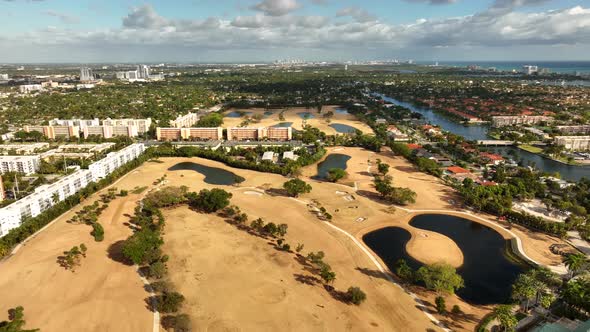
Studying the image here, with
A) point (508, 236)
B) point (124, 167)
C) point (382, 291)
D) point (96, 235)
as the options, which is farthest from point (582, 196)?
point (124, 167)

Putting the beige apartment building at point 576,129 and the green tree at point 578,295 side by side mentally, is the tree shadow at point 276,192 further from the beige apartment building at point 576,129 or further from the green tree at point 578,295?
the beige apartment building at point 576,129

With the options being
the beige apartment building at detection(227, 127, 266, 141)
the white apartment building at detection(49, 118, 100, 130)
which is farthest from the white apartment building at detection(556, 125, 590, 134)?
the white apartment building at detection(49, 118, 100, 130)

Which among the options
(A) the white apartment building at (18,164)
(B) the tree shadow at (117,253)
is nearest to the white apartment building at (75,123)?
(A) the white apartment building at (18,164)

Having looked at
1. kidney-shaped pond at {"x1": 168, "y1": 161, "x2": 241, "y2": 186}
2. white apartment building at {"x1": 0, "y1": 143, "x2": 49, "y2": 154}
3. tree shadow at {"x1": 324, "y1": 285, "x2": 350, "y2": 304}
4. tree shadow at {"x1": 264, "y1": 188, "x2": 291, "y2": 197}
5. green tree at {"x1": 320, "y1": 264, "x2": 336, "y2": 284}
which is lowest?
tree shadow at {"x1": 324, "y1": 285, "x2": 350, "y2": 304}

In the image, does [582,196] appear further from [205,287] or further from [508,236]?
[205,287]

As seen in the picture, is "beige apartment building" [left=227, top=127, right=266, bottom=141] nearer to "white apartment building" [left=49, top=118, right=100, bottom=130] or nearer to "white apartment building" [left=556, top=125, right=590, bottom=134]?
"white apartment building" [left=49, top=118, right=100, bottom=130]

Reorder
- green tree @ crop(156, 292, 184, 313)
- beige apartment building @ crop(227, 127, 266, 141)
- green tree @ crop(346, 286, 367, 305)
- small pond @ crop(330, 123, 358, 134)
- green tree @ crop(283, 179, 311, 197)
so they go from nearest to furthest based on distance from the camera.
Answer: green tree @ crop(156, 292, 184, 313)
green tree @ crop(346, 286, 367, 305)
green tree @ crop(283, 179, 311, 197)
beige apartment building @ crop(227, 127, 266, 141)
small pond @ crop(330, 123, 358, 134)
